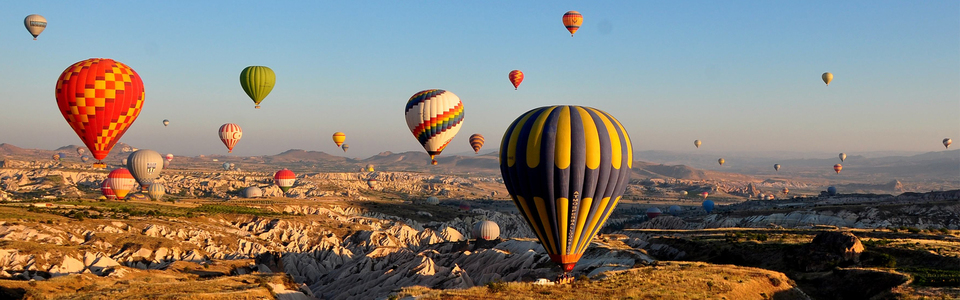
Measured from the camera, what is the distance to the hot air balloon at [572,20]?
294ft

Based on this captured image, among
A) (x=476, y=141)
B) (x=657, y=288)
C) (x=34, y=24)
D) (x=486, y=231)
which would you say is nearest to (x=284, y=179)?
(x=476, y=141)

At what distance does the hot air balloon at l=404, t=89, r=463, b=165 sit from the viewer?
7088cm

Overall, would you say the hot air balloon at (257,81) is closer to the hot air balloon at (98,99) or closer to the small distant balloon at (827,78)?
the hot air balloon at (98,99)

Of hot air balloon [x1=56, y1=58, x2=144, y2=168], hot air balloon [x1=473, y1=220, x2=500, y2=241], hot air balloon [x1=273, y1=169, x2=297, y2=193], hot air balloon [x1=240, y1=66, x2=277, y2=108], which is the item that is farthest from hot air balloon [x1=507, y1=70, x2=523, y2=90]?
Answer: hot air balloon [x1=273, y1=169, x2=297, y2=193]

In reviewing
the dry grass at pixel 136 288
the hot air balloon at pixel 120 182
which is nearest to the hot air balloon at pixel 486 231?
the dry grass at pixel 136 288

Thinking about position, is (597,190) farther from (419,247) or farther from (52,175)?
(52,175)

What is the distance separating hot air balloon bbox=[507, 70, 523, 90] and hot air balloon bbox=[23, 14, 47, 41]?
59866 mm

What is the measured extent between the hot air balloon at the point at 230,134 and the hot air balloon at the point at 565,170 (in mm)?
97279

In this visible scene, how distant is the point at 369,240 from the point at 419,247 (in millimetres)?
7150

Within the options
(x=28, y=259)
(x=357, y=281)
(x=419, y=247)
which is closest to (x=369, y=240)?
(x=419, y=247)

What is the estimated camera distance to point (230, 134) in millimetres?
124188

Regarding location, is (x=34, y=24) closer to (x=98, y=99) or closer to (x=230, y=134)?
(x=98, y=99)

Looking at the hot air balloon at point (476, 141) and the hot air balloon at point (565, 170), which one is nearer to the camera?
the hot air balloon at point (565, 170)

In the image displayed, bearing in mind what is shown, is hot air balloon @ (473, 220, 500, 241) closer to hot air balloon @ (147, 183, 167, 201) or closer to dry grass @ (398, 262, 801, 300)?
dry grass @ (398, 262, 801, 300)
